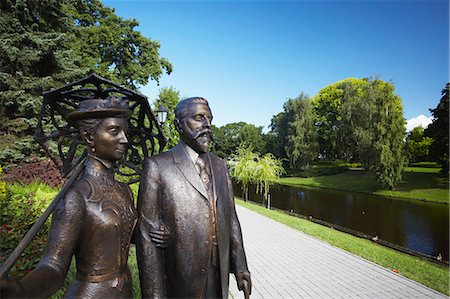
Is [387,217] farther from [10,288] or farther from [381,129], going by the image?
[10,288]

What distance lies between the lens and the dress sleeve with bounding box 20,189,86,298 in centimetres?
137

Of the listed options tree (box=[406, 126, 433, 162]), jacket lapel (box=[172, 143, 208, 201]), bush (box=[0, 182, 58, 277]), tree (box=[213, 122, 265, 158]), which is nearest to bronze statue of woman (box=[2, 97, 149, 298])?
jacket lapel (box=[172, 143, 208, 201])

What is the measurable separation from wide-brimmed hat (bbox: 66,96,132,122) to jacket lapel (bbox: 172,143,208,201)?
547mm

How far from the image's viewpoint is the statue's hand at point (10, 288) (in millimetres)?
971

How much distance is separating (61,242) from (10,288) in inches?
19.5

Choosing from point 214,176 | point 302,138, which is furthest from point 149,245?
point 302,138

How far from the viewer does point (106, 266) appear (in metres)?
1.67

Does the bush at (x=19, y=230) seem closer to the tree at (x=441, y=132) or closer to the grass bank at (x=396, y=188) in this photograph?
the grass bank at (x=396, y=188)

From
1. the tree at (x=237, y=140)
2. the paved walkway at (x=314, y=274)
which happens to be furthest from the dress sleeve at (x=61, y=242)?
the tree at (x=237, y=140)

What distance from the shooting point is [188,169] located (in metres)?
2.13

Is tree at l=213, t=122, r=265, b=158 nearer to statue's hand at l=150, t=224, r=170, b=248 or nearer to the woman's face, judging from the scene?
statue's hand at l=150, t=224, r=170, b=248

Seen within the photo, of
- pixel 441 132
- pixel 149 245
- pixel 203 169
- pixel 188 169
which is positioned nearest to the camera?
pixel 149 245

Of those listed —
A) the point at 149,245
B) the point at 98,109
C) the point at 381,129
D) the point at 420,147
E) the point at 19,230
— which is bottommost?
the point at 19,230

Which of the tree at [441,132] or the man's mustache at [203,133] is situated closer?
the man's mustache at [203,133]
